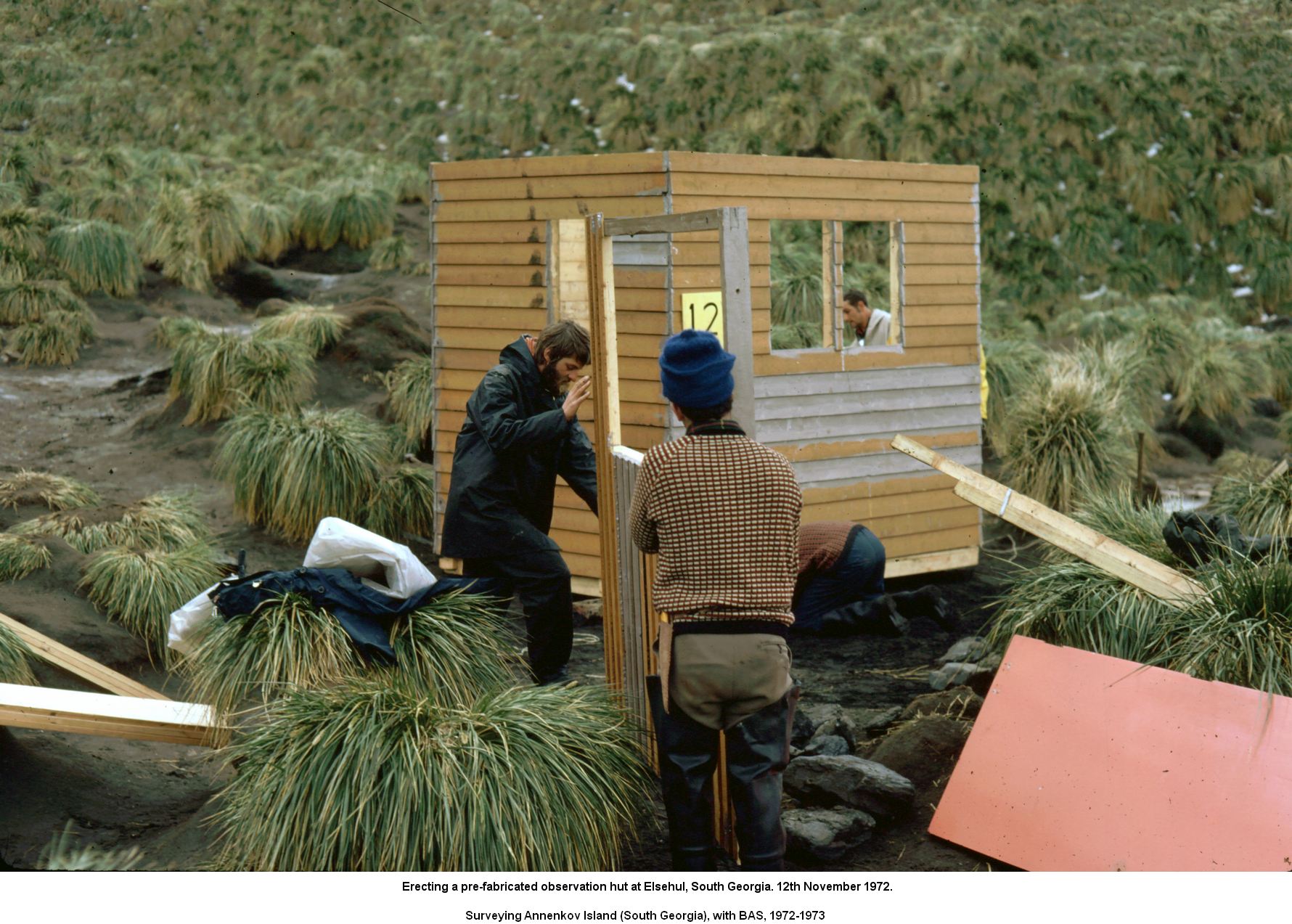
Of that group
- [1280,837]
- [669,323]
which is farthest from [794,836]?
[669,323]

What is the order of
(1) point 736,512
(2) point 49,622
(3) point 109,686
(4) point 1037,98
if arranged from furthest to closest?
(4) point 1037,98
(2) point 49,622
(3) point 109,686
(1) point 736,512

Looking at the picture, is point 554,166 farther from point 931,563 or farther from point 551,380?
point 931,563

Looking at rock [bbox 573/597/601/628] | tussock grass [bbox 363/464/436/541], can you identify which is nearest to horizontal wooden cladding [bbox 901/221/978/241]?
rock [bbox 573/597/601/628]

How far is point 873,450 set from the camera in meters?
8.93

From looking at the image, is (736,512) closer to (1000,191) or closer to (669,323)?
(669,323)

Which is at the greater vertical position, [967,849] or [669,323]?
[669,323]

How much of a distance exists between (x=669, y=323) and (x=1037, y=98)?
20.1 m

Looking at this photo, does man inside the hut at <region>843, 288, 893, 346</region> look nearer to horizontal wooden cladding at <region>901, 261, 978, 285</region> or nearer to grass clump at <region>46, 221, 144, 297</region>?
horizontal wooden cladding at <region>901, 261, 978, 285</region>

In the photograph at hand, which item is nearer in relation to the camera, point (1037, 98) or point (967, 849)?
point (967, 849)

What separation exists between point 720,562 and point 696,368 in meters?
0.54

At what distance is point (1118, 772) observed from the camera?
4.32 meters

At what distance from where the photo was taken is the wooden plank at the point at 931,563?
9.10m

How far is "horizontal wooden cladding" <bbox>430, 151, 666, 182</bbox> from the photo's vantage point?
25.1 feet

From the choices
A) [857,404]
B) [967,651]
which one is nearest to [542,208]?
[857,404]
